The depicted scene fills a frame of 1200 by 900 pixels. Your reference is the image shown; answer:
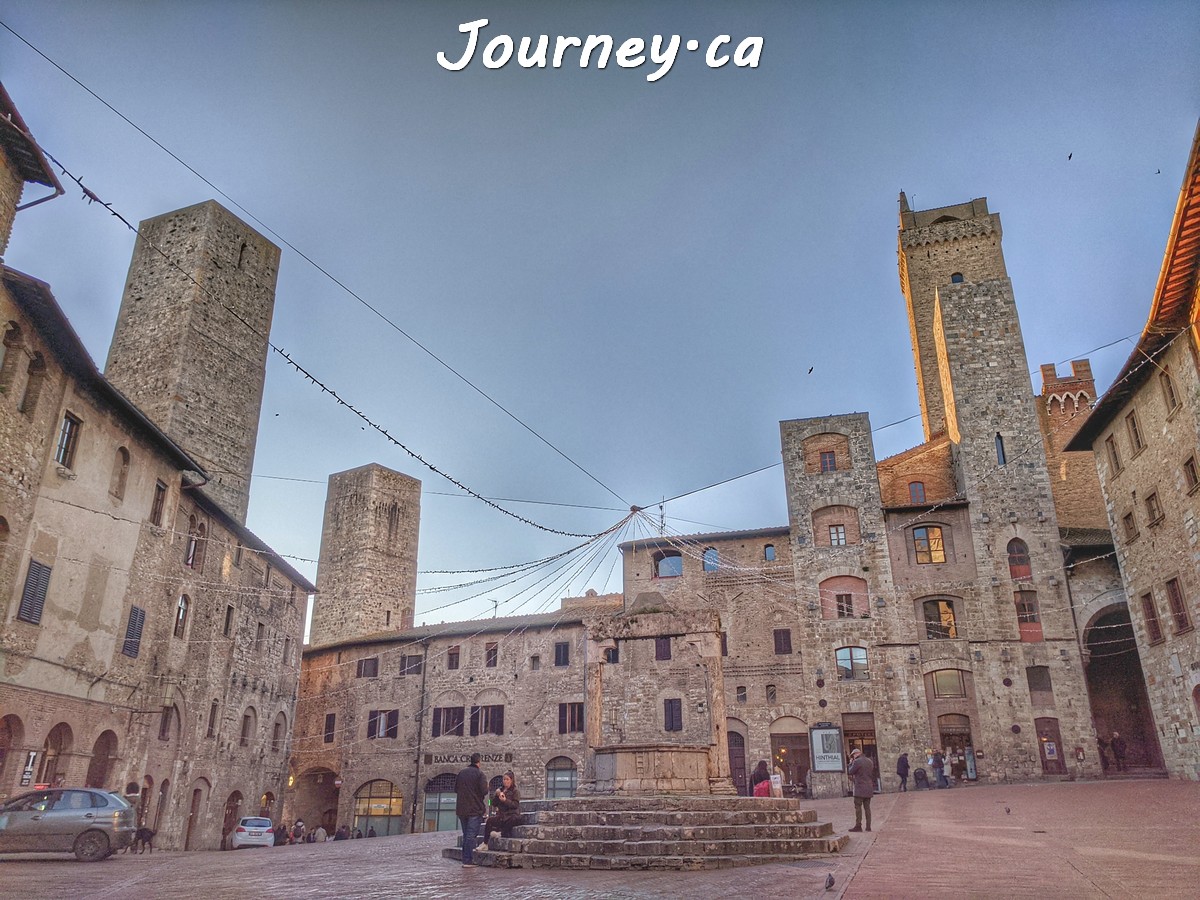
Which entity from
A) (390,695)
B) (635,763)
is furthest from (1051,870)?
(390,695)

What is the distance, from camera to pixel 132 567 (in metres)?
20.0

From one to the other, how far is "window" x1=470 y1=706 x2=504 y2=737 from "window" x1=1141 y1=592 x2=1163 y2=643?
902 inches

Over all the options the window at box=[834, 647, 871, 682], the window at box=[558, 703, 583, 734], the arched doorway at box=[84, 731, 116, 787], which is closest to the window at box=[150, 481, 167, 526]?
the arched doorway at box=[84, 731, 116, 787]

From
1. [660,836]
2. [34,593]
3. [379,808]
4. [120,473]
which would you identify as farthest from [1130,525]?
[379,808]

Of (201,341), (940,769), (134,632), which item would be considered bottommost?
(940,769)

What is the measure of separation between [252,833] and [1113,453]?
2802cm

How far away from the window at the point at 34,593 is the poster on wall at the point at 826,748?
24.0 m

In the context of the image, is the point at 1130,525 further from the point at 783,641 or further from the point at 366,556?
the point at 366,556

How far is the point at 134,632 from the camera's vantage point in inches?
794

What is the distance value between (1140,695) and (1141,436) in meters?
12.7

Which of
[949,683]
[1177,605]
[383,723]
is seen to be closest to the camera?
[1177,605]

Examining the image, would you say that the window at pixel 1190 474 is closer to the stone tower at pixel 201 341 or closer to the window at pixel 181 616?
the window at pixel 181 616

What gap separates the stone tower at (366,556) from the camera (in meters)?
45.5

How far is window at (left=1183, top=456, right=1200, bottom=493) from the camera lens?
1995 cm
